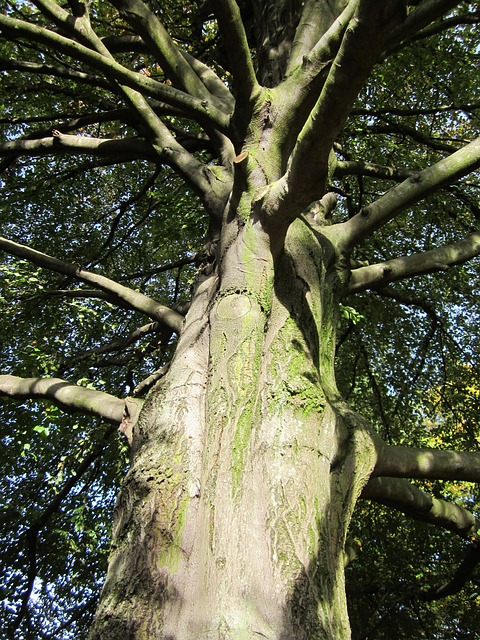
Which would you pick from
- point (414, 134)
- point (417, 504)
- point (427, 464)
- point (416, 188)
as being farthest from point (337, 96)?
point (414, 134)

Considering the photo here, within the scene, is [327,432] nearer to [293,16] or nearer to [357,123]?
[293,16]

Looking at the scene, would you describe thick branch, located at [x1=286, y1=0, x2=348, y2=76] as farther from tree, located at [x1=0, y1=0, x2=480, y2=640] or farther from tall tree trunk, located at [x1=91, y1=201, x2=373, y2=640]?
tall tree trunk, located at [x1=91, y1=201, x2=373, y2=640]

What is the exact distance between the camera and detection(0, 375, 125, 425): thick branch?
10.7 feet

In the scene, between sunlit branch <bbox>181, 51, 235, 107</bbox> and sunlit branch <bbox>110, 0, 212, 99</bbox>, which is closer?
sunlit branch <bbox>110, 0, 212, 99</bbox>

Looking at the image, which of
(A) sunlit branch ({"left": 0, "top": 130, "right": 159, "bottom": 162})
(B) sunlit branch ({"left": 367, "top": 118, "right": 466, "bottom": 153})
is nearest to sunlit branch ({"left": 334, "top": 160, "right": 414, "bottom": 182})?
(B) sunlit branch ({"left": 367, "top": 118, "right": 466, "bottom": 153})

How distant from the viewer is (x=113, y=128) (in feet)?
28.7

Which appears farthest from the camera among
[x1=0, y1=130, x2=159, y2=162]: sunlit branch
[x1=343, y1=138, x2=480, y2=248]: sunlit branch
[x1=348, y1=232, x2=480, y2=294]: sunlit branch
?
[x1=0, y1=130, x2=159, y2=162]: sunlit branch

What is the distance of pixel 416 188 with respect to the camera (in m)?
3.55

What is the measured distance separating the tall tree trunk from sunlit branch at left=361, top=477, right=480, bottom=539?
21.7 inches

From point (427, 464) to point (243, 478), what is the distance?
1455mm

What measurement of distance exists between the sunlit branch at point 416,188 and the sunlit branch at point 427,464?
1524 mm

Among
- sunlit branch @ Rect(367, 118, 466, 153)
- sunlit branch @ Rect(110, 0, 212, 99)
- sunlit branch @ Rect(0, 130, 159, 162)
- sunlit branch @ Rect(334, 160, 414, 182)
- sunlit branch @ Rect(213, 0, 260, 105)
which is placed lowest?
sunlit branch @ Rect(213, 0, 260, 105)

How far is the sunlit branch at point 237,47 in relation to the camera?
2979 millimetres

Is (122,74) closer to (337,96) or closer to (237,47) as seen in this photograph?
(237,47)
